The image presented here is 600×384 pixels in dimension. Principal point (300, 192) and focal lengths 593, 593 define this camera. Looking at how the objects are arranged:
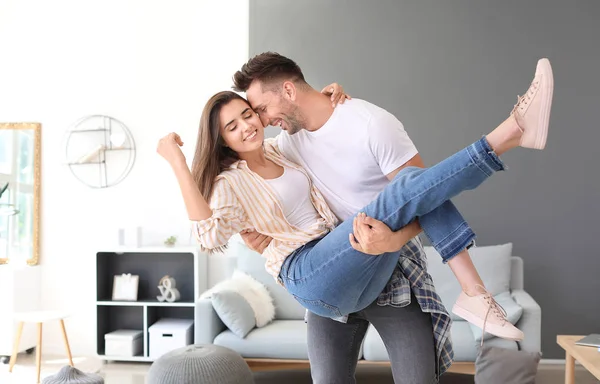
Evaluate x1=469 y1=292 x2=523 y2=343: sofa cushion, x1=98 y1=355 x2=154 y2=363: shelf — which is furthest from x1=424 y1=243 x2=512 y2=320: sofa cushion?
x1=98 y1=355 x2=154 y2=363: shelf

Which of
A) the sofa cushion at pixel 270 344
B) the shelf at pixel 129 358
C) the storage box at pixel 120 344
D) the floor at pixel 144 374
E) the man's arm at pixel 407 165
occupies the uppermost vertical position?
the man's arm at pixel 407 165

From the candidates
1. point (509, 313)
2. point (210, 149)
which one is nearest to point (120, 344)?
point (509, 313)

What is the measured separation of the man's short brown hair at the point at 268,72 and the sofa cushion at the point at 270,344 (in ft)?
6.38

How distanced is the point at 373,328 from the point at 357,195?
6.47ft

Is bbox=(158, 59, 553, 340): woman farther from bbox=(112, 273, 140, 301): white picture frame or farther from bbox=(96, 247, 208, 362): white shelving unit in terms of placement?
bbox=(112, 273, 140, 301): white picture frame

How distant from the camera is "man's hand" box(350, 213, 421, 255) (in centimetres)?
162

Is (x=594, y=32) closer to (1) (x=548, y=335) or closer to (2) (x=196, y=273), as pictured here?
(1) (x=548, y=335)

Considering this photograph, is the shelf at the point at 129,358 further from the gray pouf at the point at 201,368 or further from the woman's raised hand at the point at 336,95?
the woman's raised hand at the point at 336,95

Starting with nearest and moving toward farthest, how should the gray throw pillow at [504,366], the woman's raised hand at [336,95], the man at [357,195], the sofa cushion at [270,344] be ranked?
the man at [357,195], the woman's raised hand at [336,95], the gray throw pillow at [504,366], the sofa cushion at [270,344]

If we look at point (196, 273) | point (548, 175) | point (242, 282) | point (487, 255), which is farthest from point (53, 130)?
point (548, 175)

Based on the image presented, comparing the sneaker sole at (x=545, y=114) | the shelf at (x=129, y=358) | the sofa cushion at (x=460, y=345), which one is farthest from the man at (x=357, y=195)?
the shelf at (x=129, y=358)

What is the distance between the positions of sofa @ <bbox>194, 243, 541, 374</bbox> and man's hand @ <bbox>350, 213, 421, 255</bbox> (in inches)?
81.7

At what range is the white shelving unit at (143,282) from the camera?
15.6 feet

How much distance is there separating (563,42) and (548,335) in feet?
7.18
